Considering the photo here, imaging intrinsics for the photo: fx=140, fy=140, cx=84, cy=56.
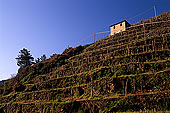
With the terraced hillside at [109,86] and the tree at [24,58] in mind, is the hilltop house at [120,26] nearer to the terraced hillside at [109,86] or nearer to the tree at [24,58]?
the terraced hillside at [109,86]

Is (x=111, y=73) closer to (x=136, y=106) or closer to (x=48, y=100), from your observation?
(x=136, y=106)

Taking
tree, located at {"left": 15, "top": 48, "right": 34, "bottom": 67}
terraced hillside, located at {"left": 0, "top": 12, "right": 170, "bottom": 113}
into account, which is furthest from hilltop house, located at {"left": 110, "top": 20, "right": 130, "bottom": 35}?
tree, located at {"left": 15, "top": 48, "right": 34, "bottom": 67}

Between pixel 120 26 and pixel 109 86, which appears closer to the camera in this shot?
pixel 109 86

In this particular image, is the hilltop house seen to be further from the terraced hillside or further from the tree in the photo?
the tree

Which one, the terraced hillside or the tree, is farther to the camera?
the tree

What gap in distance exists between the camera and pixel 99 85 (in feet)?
47.8

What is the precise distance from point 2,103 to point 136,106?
20.3 m

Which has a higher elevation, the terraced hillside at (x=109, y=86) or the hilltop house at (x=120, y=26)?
the hilltop house at (x=120, y=26)

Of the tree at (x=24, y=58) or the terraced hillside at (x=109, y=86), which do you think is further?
the tree at (x=24, y=58)

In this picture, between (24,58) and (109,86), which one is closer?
(109,86)

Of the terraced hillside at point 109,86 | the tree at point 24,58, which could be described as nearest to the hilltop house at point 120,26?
the terraced hillside at point 109,86

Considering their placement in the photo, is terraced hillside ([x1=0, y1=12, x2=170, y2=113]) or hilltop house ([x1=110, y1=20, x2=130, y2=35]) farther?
hilltop house ([x1=110, y1=20, x2=130, y2=35])

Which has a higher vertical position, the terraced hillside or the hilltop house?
the hilltop house

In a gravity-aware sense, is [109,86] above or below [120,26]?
below
